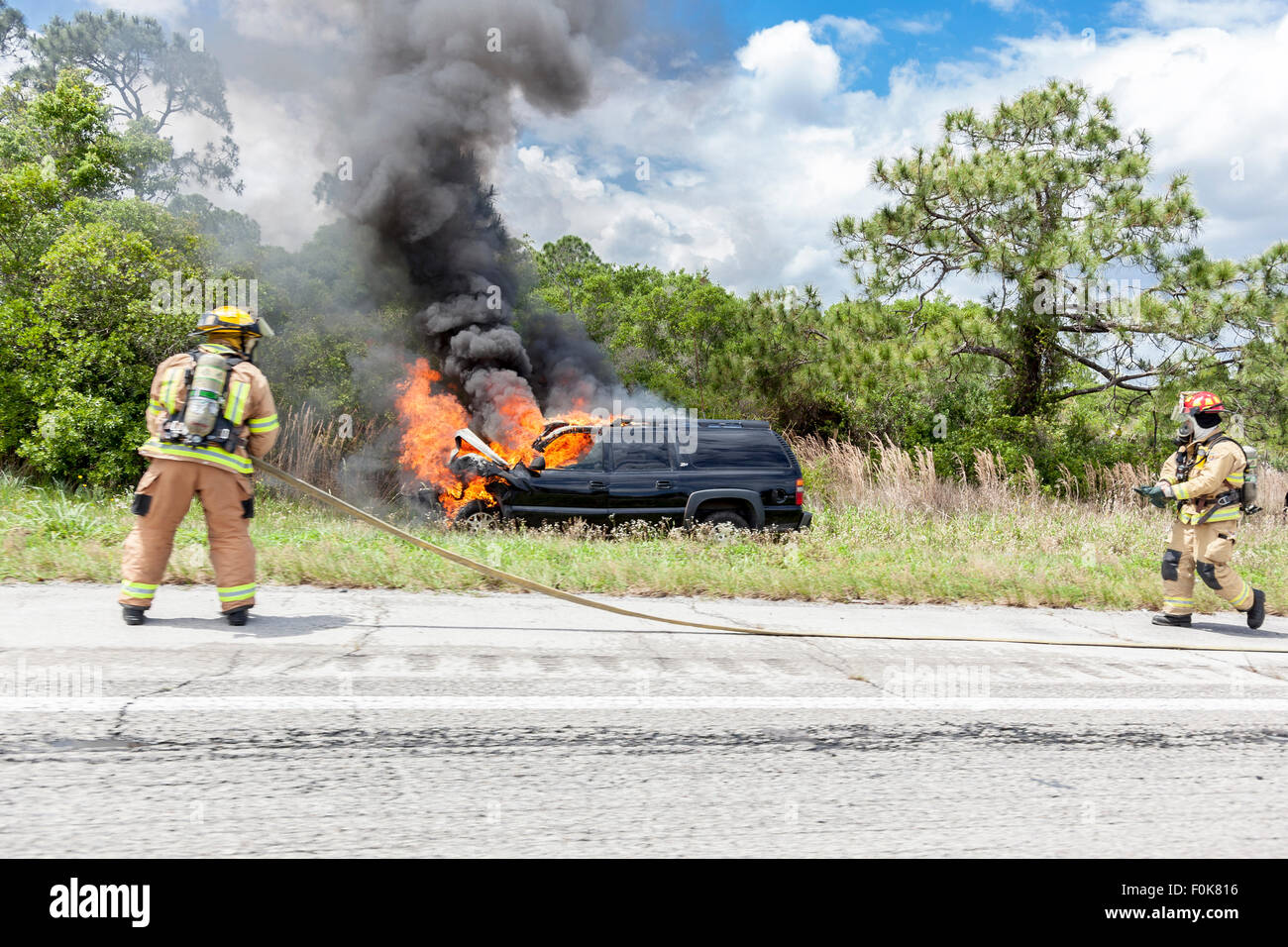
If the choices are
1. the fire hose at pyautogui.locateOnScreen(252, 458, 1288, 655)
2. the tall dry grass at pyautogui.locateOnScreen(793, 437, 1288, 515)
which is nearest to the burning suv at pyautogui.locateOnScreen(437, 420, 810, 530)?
the fire hose at pyautogui.locateOnScreen(252, 458, 1288, 655)

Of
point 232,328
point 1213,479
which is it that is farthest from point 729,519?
point 232,328

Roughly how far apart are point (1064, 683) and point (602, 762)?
9.43 ft

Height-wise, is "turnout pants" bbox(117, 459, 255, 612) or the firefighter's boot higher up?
"turnout pants" bbox(117, 459, 255, 612)

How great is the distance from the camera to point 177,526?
192 inches

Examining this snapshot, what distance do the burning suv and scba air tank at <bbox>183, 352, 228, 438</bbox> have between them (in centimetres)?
464

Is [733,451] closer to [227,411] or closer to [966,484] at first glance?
[966,484]

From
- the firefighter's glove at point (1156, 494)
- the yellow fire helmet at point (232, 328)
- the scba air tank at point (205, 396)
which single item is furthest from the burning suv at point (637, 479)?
the scba air tank at point (205, 396)

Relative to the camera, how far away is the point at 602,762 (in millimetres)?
3080

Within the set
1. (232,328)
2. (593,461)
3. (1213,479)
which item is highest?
(232,328)

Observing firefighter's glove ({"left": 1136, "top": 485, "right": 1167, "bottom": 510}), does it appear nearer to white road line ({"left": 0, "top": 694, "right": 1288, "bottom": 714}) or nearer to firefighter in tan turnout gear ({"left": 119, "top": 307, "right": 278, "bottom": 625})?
white road line ({"left": 0, "top": 694, "right": 1288, "bottom": 714})

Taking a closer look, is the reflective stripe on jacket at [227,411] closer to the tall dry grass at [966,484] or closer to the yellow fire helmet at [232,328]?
the yellow fire helmet at [232,328]

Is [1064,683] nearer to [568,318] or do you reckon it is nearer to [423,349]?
[423,349]

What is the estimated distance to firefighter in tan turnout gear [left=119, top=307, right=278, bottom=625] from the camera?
15.9 ft

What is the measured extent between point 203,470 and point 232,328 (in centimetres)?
92
